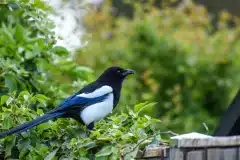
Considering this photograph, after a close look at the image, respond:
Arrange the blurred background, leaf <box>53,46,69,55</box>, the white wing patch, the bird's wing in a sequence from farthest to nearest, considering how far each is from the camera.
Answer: the blurred background
leaf <box>53,46,69,55</box>
the white wing patch
the bird's wing

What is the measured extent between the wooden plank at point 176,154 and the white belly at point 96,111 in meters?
1.09

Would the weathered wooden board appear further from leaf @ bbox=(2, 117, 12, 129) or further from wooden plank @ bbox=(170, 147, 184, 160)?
leaf @ bbox=(2, 117, 12, 129)

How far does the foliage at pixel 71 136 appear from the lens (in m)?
3.49

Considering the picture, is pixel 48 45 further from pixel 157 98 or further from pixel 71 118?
pixel 157 98

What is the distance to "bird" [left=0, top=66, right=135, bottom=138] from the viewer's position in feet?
13.6

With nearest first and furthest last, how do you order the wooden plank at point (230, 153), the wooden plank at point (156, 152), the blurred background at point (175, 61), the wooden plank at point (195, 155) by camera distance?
the wooden plank at point (230, 153), the wooden plank at point (195, 155), the wooden plank at point (156, 152), the blurred background at point (175, 61)

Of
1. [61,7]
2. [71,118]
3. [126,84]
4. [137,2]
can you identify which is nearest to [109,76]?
[71,118]

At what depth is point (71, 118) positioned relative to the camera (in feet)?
14.1

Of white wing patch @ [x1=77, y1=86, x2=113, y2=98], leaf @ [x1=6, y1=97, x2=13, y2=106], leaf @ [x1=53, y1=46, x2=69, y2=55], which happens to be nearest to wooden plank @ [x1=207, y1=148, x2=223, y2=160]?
leaf @ [x1=6, y1=97, x2=13, y2=106]

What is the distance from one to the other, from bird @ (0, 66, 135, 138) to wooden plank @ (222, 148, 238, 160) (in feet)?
4.41

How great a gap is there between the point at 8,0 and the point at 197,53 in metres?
4.04

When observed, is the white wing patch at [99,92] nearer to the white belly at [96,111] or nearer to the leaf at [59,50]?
the white belly at [96,111]

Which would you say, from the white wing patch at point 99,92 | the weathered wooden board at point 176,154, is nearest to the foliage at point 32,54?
the white wing patch at point 99,92

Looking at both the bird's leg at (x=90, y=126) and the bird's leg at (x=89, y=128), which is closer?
the bird's leg at (x=89, y=128)
